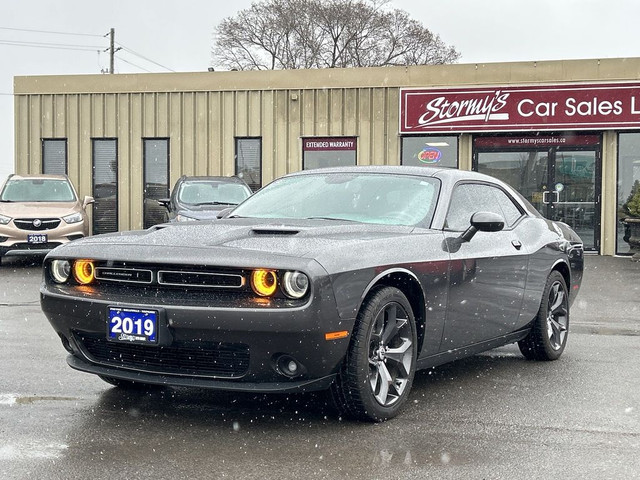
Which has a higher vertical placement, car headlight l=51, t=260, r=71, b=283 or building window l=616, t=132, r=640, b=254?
building window l=616, t=132, r=640, b=254

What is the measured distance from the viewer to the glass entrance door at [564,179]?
19.2 m

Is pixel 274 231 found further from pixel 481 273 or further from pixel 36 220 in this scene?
pixel 36 220

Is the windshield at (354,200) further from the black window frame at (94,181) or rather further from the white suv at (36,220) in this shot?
the black window frame at (94,181)

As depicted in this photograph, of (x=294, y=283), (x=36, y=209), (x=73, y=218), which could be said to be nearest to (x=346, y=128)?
(x=73, y=218)

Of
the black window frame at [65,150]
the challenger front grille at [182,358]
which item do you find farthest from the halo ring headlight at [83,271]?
the black window frame at [65,150]

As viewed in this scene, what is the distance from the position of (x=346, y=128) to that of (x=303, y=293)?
652 inches

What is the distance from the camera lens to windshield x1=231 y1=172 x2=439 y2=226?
541cm

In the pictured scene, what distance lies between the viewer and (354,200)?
5.57m

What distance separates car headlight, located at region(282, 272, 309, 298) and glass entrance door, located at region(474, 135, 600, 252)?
1578 cm

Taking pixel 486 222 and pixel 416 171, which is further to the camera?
pixel 416 171

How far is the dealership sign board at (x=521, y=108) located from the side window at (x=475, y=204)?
13.1m

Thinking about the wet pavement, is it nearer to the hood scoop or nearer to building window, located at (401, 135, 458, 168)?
the hood scoop

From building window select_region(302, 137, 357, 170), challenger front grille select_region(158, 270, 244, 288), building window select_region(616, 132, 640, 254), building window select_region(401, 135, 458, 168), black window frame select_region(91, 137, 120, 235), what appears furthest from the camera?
black window frame select_region(91, 137, 120, 235)

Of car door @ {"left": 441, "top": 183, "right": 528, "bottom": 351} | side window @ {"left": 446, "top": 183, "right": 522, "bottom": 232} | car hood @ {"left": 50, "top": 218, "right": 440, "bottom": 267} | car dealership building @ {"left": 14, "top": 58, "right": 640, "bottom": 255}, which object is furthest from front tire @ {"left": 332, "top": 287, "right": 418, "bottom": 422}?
car dealership building @ {"left": 14, "top": 58, "right": 640, "bottom": 255}
